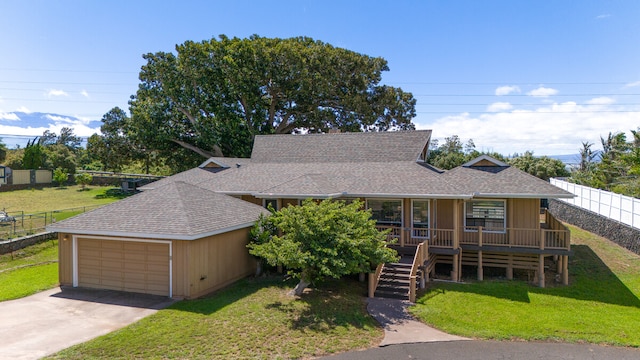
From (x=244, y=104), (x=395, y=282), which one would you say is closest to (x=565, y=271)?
(x=395, y=282)

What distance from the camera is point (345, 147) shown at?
22.8 m

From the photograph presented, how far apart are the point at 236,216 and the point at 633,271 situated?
679 inches

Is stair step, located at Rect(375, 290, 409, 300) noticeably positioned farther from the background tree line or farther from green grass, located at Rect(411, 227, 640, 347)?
the background tree line

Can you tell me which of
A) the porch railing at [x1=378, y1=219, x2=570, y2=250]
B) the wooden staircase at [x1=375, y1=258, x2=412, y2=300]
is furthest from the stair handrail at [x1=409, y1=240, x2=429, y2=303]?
the porch railing at [x1=378, y1=219, x2=570, y2=250]

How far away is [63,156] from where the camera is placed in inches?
1843

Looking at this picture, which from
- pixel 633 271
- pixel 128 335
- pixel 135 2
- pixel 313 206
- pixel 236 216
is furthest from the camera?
pixel 135 2

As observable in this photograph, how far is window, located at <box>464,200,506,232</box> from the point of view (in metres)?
17.1

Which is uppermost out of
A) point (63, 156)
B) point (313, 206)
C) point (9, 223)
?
point (63, 156)

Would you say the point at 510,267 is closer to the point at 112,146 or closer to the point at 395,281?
the point at 395,281

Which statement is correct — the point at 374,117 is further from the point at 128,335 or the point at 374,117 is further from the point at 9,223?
the point at 128,335

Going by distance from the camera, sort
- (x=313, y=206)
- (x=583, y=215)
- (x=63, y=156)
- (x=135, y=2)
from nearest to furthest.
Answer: (x=313, y=206), (x=135, y=2), (x=583, y=215), (x=63, y=156)

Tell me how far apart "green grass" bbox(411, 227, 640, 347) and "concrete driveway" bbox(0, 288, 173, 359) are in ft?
28.2

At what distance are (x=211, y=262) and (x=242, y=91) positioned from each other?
26.7m

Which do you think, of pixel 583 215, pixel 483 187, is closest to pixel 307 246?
pixel 483 187
